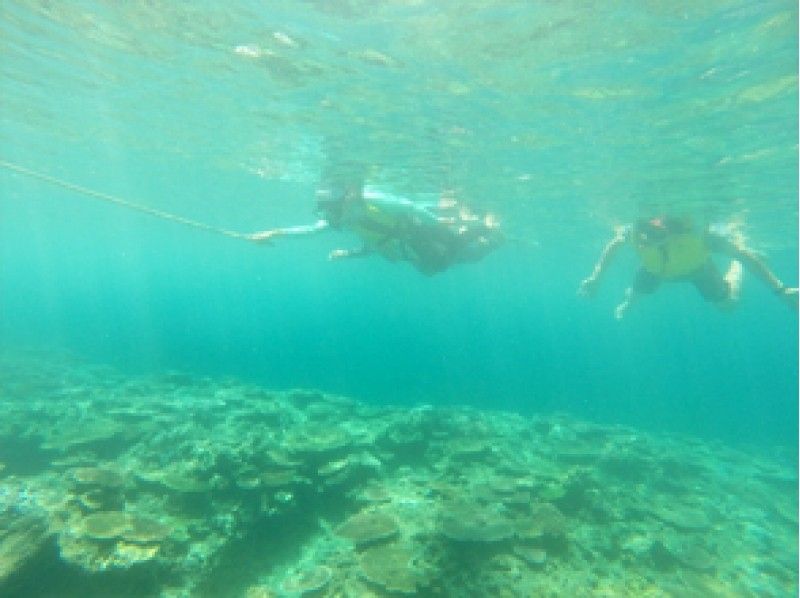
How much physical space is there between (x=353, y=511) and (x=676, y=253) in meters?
11.4

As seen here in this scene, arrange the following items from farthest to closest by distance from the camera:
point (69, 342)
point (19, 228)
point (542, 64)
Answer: point (19, 228) → point (69, 342) → point (542, 64)

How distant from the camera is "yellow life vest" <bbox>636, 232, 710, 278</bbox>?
43.3 ft

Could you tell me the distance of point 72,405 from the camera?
1502 cm

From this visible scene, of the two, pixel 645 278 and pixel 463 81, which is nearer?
pixel 463 81

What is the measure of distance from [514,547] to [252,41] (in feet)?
43.0

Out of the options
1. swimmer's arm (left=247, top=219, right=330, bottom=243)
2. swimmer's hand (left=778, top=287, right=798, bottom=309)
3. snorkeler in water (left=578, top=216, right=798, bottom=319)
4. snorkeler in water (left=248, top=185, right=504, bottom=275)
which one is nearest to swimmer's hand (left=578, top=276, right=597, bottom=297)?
snorkeler in water (left=578, top=216, right=798, bottom=319)

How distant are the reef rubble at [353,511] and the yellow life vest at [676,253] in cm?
590

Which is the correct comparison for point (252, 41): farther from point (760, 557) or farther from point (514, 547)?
point (760, 557)

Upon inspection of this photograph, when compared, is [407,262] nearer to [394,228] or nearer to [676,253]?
[394,228]

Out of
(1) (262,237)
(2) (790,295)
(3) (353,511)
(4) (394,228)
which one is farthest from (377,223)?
(2) (790,295)

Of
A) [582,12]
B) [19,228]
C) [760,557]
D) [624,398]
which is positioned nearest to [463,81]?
[582,12]

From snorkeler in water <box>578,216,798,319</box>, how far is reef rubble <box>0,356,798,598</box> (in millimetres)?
5354

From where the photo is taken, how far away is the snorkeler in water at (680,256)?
507 inches

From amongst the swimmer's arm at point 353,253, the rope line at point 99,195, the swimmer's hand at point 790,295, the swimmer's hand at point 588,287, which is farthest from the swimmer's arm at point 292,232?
the swimmer's hand at point 790,295
